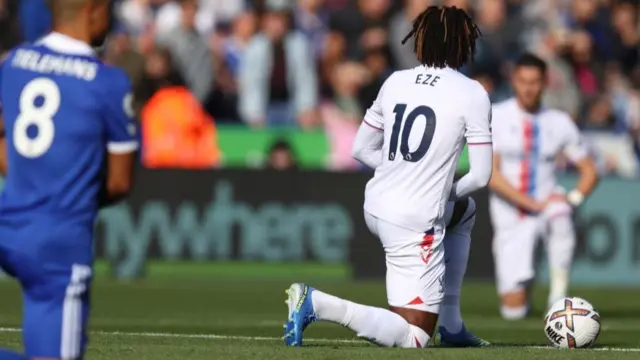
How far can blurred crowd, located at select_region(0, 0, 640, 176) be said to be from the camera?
2116cm

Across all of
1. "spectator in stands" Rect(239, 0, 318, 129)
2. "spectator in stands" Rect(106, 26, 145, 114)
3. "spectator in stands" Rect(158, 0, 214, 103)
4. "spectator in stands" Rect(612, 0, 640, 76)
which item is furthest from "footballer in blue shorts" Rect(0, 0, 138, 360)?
"spectator in stands" Rect(612, 0, 640, 76)

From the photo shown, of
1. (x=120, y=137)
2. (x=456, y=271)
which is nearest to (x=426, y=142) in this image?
(x=456, y=271)

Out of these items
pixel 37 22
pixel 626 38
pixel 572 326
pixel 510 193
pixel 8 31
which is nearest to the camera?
pixel 572 326

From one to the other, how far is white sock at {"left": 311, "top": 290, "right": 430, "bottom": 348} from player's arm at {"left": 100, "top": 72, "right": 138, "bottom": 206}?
2.96m

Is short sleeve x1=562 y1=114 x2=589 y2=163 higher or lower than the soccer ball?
higher

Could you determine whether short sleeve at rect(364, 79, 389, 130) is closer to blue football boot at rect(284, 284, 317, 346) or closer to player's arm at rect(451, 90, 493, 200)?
player's arm at rect(451, 90, 493, 200)

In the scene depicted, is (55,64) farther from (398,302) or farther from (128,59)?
(128,59)

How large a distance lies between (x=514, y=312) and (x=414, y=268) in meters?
5.78

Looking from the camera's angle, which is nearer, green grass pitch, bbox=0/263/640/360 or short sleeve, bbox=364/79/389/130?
green grass pitch, bbox=0/263/640/360

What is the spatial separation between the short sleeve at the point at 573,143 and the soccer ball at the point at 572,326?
16.3 feet

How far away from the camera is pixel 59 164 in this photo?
19.8ft

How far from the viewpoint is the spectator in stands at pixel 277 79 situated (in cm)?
2153

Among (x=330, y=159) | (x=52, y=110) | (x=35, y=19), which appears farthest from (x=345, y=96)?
(x=52, y=110)

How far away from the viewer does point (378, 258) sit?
19453mm
